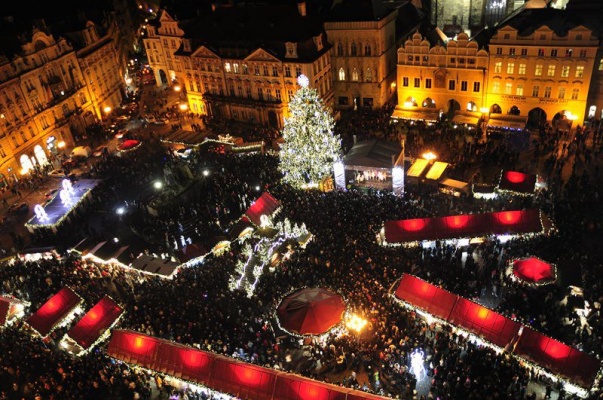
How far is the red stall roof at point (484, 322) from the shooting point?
2394 cm

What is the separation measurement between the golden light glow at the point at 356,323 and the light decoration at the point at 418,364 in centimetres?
311

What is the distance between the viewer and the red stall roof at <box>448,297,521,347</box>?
2394cm

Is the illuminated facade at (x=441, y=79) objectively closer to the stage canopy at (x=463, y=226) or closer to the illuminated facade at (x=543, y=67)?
the illuminated facade at (x=543, y=67)

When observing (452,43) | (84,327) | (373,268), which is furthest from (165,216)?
(452,43)

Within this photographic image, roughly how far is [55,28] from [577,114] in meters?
61.3

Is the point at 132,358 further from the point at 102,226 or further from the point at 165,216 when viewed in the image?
the point at 102,226

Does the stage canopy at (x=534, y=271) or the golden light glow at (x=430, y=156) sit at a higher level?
the golden light glow at (x=430, y=156)

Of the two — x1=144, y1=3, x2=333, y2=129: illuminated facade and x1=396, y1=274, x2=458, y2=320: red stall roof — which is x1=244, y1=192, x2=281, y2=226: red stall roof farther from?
x1=144, y1=3, x2=333, y2=129: illuminated facade

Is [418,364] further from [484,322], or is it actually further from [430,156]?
[430,156]

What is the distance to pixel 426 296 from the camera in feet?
86.5

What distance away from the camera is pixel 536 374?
23.5 metres

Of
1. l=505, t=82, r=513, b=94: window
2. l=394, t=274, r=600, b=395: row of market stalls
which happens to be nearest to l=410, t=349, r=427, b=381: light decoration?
l=394, t=274, r=600, b=395: row of market stalls

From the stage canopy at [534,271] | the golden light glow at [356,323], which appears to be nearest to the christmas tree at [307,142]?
the golden light glow at [356,323]

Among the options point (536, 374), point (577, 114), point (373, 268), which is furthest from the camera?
point (577, 114)
